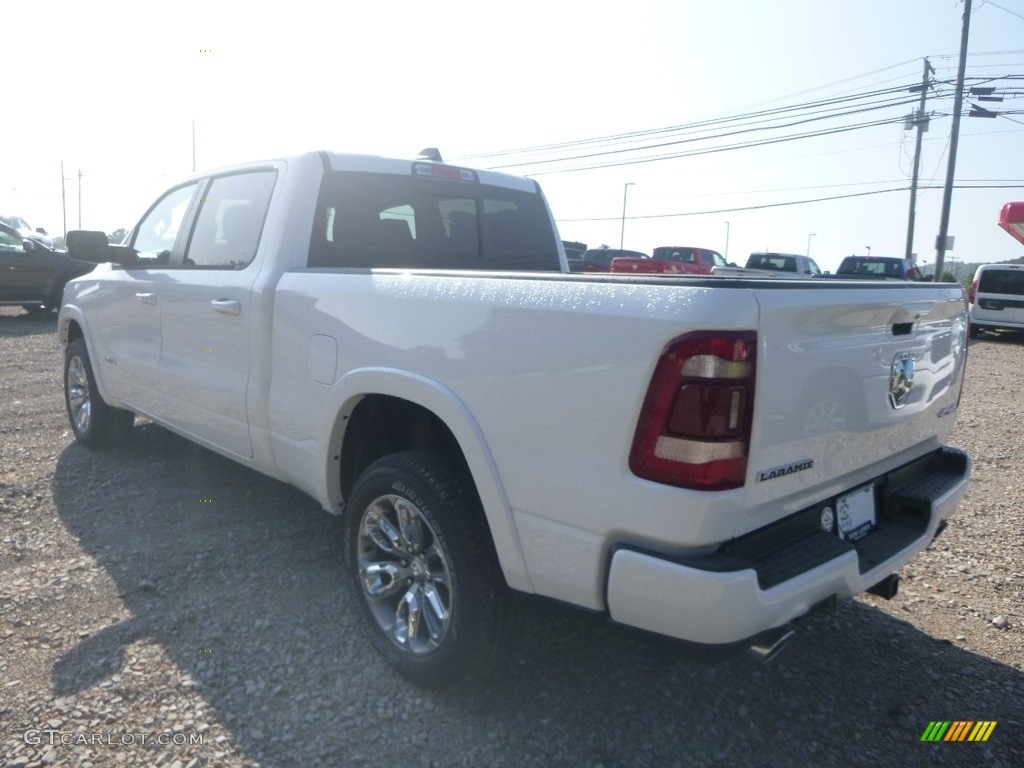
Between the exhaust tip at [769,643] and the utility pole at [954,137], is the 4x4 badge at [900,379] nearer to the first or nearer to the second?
the exhaust tip at [769,643]

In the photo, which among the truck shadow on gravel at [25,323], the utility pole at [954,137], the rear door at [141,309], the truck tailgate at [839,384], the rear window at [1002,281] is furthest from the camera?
the utility pole at [954,137]

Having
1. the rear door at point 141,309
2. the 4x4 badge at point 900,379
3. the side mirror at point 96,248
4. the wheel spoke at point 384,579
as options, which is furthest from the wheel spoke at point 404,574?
the side mirror at point 96,248

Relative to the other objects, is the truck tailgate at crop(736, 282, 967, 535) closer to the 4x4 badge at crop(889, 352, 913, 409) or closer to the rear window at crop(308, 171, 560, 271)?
the 4x4 badge at crop(889, 352, 913, 409)

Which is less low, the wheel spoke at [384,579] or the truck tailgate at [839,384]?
the truck tailgate at [839,384]

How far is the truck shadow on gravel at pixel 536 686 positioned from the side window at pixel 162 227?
5.45ft

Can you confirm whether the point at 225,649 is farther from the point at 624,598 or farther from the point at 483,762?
the point at 624,598

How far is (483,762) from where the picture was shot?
2.57 meters

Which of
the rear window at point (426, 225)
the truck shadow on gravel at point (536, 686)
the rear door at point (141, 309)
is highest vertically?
the rear window at point (426, 225)

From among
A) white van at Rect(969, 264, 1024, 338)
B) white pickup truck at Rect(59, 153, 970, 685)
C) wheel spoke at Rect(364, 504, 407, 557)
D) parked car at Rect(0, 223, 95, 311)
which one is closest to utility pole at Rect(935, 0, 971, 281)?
white van at Rect(969, 264, 1024, 338)

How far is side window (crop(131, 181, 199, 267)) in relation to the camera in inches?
182

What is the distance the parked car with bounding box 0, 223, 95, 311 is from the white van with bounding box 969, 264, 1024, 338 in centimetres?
1781

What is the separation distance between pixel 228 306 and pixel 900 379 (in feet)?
8.90

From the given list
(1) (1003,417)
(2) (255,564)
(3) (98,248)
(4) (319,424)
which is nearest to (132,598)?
(2) (255,564)

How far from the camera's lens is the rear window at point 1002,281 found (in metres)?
17.6
